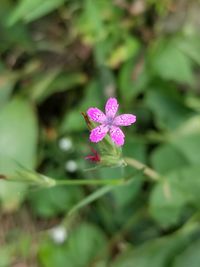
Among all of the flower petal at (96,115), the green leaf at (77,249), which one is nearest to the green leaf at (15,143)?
the green leaf at (77,249)

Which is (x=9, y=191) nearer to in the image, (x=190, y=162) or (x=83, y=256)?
(x=83, y=256)

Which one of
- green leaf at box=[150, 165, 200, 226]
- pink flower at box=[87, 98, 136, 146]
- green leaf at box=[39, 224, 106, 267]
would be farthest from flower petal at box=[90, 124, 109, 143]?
green leaf at box=[39, 224, 106, 267]

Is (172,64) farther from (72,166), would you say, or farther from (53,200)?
(53,200)

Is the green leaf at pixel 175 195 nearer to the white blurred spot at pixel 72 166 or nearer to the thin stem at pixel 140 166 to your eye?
the thin stem at pixel 140 166

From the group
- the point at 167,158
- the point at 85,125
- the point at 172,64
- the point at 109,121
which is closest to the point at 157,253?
the point at 167,158

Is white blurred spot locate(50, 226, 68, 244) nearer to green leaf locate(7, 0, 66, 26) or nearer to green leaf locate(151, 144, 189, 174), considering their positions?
green leaf locate(151, 144, 189, 174)
